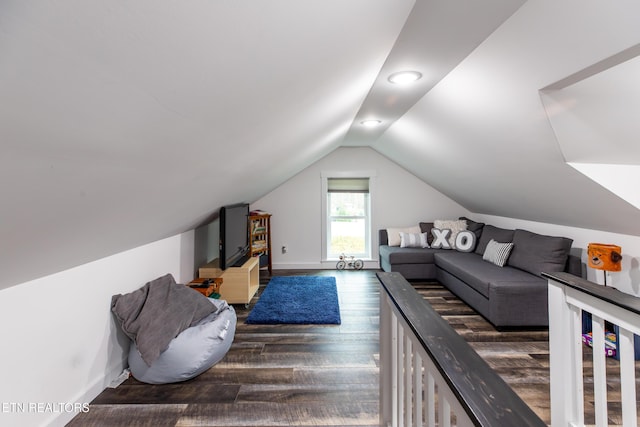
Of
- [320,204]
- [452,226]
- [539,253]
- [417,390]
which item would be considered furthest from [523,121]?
[320,204]

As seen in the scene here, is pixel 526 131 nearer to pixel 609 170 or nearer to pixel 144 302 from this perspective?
pixel 609 170

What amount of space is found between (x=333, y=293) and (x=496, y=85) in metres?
2.81

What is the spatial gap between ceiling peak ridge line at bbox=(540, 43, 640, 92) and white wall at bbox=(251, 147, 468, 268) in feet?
11.4

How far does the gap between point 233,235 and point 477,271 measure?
281 cm

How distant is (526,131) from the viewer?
6.89 ft

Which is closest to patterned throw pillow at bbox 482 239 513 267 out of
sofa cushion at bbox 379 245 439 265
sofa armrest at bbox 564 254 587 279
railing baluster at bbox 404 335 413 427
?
sofa armrest at bbox 564 254 587 279

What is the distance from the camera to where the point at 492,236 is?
402 centimetres

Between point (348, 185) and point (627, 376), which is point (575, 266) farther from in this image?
point (348, 185)

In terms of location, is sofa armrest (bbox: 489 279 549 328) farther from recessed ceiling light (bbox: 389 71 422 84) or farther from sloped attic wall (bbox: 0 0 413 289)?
sloped attic wall (bbox: 0 0 413 289)

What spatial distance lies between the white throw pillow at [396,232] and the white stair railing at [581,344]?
331cm

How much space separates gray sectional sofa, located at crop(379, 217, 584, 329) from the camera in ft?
8.94

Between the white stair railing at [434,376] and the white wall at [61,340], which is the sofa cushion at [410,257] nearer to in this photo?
the white stair railing at [434,376]

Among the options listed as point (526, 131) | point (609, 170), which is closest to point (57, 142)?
point (526, 131)

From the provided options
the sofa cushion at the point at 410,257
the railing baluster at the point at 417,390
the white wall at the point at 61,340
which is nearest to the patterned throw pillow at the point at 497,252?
the sofa cushion at the point at 410,257
